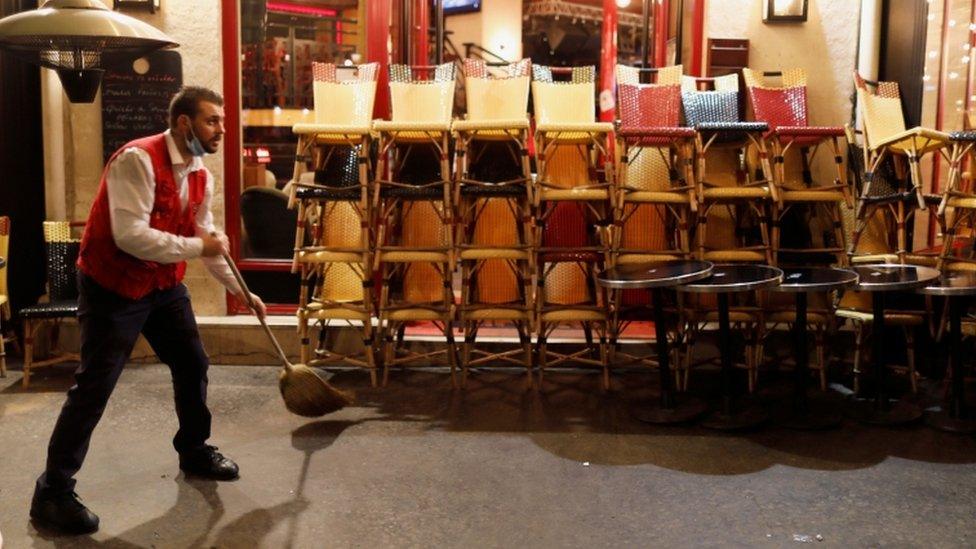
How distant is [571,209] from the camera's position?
6.20m

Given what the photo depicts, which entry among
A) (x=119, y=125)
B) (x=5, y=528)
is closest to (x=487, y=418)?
(x=5, y=528)

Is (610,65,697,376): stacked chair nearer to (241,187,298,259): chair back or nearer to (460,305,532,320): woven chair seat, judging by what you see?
(460,305,532,320): woven chair seat

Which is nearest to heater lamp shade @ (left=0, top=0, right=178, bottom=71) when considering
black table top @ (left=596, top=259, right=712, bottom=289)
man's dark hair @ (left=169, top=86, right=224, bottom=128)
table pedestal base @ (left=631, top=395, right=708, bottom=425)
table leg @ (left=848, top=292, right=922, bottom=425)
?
man's dark hair @ (left=169, top=86, right=224, bottom=128)

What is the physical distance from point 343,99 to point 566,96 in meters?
1.52

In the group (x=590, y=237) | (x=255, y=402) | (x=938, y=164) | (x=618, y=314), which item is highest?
(x=938, y=164)

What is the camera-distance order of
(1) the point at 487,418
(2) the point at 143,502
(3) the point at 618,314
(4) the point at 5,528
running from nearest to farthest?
(4) the point at 5,528 → (2) the point at 143,502 → (1) the point at 487,418 → (3) the point at 618,314

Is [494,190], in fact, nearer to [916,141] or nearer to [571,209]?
[571,209]

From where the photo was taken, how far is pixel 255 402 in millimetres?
5273

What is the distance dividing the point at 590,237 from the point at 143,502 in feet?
11.3

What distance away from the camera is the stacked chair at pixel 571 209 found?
18.0 ft

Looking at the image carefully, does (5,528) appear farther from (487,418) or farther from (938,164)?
(938,164)

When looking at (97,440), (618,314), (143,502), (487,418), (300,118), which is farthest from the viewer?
(300,118)

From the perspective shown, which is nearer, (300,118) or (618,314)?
(618,314)

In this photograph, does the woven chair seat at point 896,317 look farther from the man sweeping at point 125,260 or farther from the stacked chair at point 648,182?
the man sweeping at point 125,260
